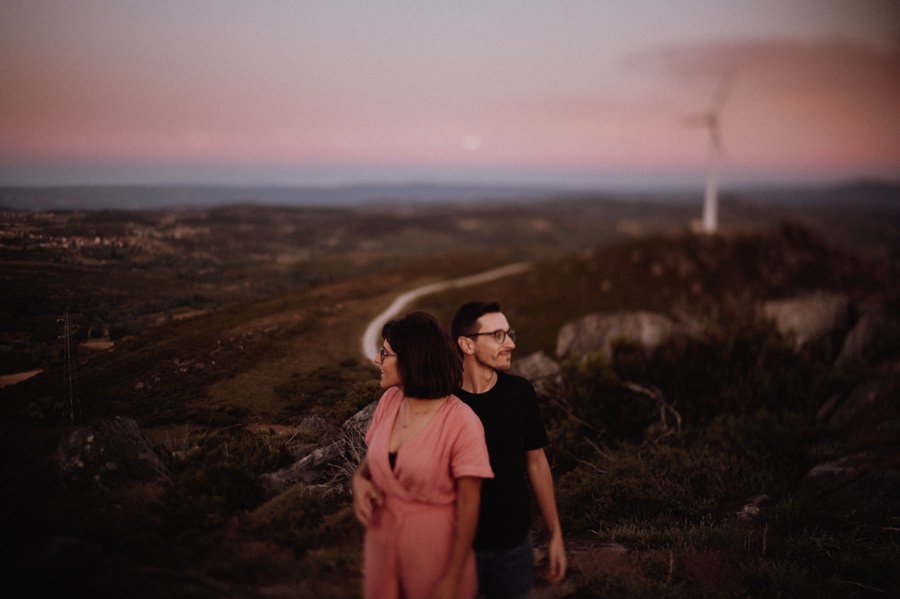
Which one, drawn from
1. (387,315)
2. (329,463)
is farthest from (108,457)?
(387,315)

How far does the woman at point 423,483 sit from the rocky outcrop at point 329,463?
1661 millimetres

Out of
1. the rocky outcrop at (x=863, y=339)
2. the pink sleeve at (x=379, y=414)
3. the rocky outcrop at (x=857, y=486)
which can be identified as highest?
the pink sleeve at (x=379, y=414)

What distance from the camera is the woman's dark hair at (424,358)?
9.59ft

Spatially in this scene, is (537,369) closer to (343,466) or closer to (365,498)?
(343,466)

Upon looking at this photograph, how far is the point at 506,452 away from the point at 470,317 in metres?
0.98

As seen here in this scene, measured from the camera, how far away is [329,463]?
4695mm

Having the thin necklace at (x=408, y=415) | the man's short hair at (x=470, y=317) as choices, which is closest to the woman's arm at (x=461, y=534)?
the thin necklace at (x=408, y=415)

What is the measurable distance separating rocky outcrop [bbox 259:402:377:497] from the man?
175cm

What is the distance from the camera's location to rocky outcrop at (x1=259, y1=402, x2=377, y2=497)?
436 cm

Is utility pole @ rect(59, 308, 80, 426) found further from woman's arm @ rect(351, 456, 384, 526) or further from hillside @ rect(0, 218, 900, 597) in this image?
woman's arm @ rect(351, 456, 384, 526)

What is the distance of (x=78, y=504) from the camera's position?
3.67 meters

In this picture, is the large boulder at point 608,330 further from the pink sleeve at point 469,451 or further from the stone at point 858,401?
the pink sleeve at point 469,451

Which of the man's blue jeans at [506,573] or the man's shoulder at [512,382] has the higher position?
the man's shoulder at [512,382]

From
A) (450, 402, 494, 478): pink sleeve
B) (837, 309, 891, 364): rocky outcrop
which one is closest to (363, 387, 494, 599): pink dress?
(450, 402, 494, 478): pink sleeve
